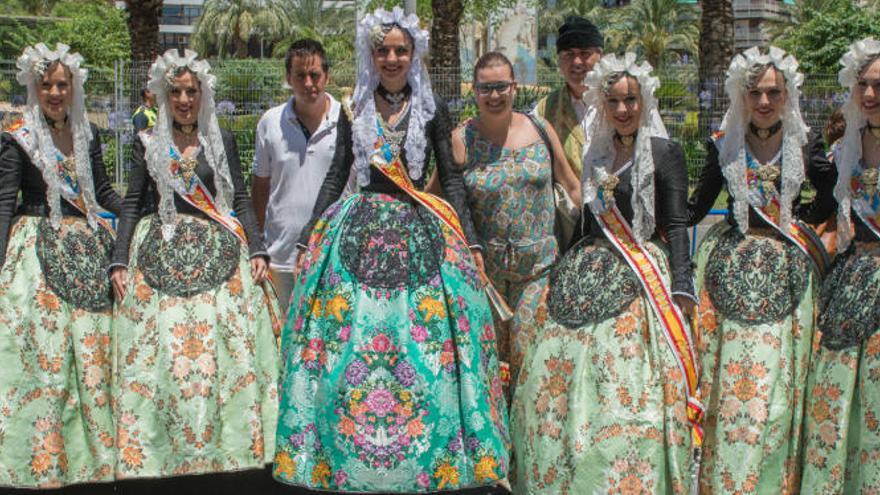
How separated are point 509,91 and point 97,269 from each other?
6.66 feet

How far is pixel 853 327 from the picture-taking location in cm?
431

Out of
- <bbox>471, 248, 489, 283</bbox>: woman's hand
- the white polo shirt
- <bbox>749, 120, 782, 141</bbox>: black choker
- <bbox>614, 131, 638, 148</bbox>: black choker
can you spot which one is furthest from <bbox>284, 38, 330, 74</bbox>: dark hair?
<bbox>749, 120, 782, 141</bbox>: black choker

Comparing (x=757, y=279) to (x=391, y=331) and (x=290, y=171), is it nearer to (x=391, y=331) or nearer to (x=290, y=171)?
(x=391, y=331)

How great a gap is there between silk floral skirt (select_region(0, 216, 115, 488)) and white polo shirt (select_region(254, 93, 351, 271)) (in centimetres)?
98

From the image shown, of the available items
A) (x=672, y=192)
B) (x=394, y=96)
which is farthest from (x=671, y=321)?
(x=394, y=96)

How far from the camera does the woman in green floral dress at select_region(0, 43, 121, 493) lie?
487 centimetres

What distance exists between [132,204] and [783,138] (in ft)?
9.45

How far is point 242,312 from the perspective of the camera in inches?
197

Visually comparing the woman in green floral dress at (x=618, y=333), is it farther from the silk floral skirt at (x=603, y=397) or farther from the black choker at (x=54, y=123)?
the black choker at (x=54, y=123)

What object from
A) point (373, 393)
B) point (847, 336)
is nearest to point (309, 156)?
point (373, 393)

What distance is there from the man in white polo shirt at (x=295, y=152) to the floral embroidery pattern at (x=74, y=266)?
90 centimetres

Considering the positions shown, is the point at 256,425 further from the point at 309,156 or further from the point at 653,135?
the point at 653,135

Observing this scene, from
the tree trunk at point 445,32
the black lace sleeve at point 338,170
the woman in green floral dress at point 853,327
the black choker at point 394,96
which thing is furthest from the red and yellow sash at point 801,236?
the tree trunk at point 445,32

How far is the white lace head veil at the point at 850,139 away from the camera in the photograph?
14.8 feet
